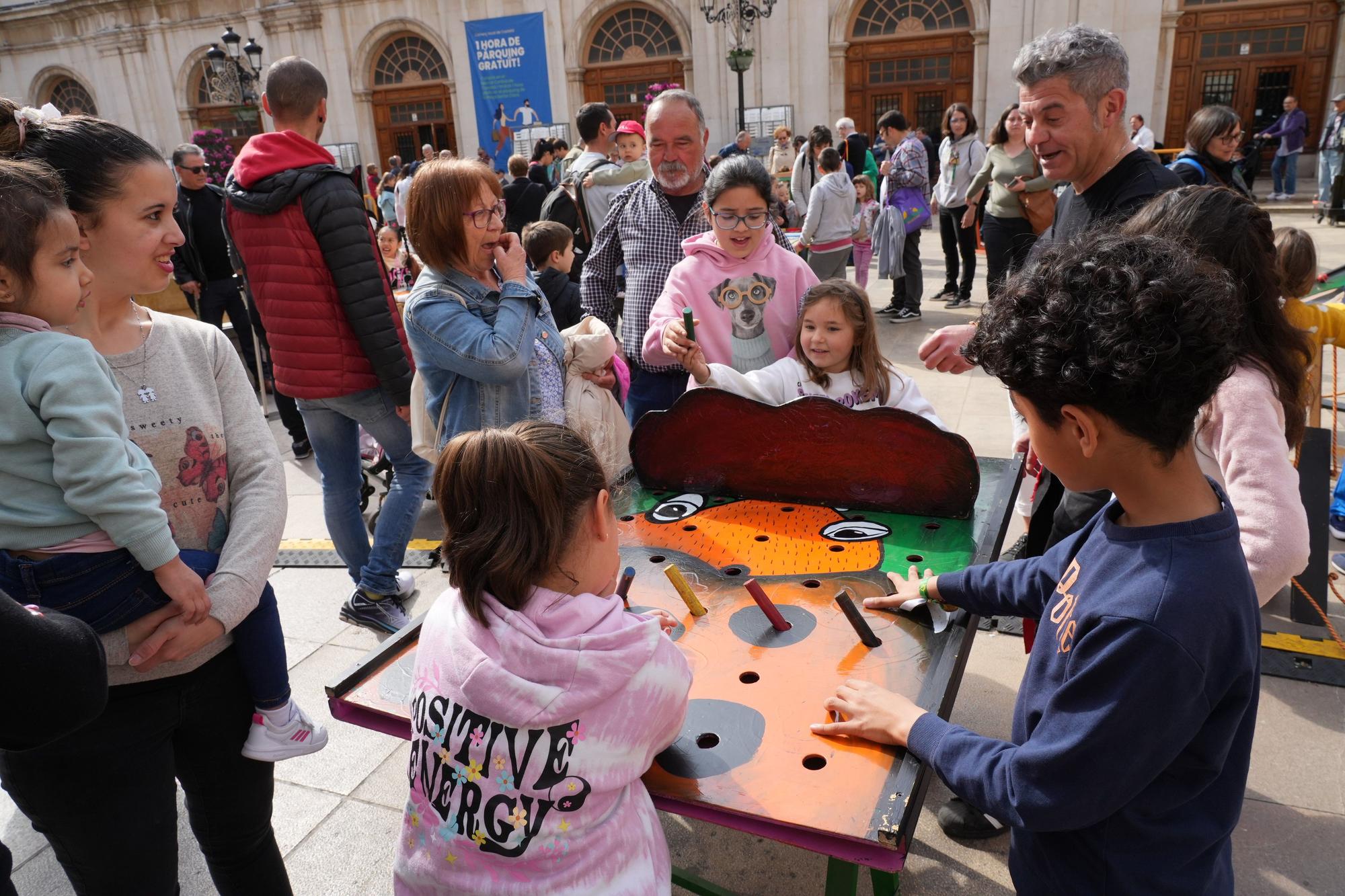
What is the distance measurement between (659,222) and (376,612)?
5.95ft

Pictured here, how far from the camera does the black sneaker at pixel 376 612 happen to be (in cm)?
321

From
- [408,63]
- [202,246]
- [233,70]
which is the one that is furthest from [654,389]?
[408,63]

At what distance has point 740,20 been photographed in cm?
1443

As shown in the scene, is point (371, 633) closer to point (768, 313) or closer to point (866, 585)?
point (768, 313)

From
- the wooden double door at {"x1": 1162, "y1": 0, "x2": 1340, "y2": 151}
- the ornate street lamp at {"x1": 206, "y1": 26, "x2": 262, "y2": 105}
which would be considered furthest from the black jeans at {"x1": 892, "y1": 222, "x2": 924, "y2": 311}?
the ornate street lamp at {"x1": 206, "y1": 26, "x2": 262, "y2": 105}

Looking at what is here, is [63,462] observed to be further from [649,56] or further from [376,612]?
[649,56]

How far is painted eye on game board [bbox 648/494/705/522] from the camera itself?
2129mm

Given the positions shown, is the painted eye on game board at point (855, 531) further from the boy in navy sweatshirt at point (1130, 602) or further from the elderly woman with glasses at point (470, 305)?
the elderly woman with glasses at point (470, 305)

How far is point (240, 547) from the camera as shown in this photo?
4.97ft

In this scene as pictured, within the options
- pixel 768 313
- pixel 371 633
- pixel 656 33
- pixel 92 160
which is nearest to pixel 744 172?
pixel 768 313

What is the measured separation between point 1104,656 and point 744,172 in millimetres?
1936

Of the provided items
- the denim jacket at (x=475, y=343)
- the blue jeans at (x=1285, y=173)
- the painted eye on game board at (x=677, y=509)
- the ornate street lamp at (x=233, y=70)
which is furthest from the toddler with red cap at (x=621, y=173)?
the blue jeans at (x=1285, y=173)

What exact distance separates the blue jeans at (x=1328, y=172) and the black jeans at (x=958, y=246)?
7489 mm

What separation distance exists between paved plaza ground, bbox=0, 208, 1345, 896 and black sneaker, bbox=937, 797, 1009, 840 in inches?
0.9
